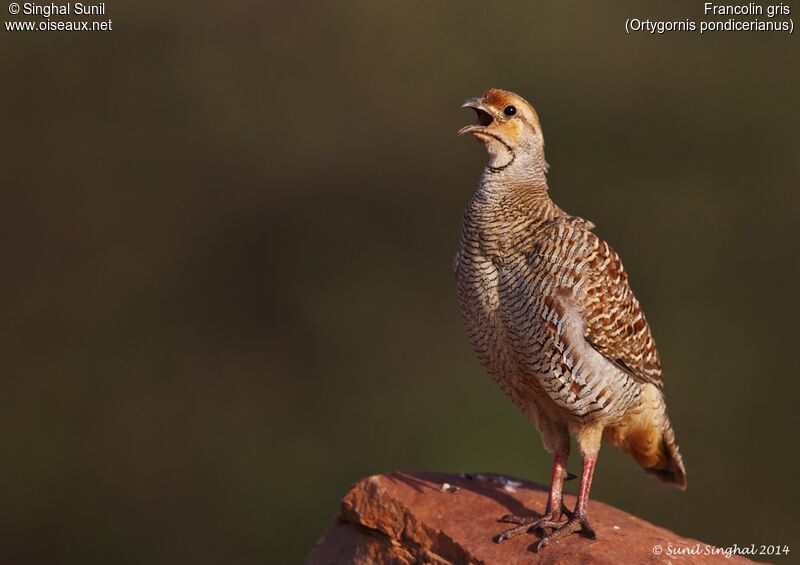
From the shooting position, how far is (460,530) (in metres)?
6.16

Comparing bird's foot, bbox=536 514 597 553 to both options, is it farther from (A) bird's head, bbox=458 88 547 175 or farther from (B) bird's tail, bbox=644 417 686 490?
(A) bird's head, bbox=458 88 547 175

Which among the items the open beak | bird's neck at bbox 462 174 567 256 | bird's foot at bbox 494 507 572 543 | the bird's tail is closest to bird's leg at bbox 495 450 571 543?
bird's foot at bbox 494 507 572 543

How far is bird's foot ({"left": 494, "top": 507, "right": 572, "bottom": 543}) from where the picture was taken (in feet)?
19.8

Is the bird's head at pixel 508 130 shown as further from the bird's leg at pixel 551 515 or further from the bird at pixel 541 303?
the bird's leg at pixel 551 515

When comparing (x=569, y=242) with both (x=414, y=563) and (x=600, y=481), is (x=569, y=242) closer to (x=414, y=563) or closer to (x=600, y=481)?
(x=414, y=563)

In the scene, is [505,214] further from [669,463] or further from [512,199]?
[669,463]

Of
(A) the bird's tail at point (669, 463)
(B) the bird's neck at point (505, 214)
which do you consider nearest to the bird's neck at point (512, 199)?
(B) the bird's neck at point (505, 214)

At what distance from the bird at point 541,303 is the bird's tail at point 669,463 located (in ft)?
1.34

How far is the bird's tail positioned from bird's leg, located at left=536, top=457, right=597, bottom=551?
2.05ft

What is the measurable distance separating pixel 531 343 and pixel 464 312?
48 centimetres

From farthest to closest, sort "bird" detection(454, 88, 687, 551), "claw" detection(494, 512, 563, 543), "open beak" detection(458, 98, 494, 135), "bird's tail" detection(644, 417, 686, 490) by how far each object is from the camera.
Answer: "bird's tail" detection(644, 417, 686, 490)
"claw" detection(494, 512, 563, 543)
"open beak" detection(458, 98, 494, 135)
"bird" detection(454, 88, 687, 551)

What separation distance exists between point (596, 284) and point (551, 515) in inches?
50.6

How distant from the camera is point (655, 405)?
6320 millimetres

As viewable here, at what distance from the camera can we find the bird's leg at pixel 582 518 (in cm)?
599
